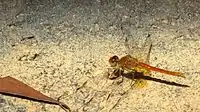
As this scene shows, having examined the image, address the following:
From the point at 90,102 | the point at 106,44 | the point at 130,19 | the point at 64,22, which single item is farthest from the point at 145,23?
the point at 90,102

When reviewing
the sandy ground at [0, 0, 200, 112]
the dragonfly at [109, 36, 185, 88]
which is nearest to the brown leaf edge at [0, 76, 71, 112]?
the sandy ground at [0, 0, 200, 112]

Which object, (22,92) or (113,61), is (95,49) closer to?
(113,61)

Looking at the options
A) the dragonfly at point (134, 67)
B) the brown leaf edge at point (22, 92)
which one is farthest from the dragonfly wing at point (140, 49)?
the brown leaf edge at point (22, 92)

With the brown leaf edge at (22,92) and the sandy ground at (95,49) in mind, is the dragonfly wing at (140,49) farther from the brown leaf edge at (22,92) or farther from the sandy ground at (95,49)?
the brown leaf edge at (22,92)

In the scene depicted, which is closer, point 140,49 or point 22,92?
point 22,92

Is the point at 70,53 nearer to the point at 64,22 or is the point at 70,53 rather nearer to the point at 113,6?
the point at 64,22

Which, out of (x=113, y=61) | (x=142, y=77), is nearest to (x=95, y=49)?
(x=113, y=61)
